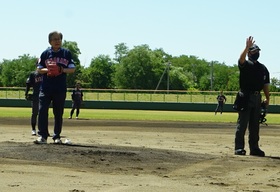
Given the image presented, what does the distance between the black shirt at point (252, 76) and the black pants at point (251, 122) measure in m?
0.17

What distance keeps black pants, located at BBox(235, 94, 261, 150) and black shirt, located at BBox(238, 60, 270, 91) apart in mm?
166

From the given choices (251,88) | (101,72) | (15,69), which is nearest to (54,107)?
(251,88)

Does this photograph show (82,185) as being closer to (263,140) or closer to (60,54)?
(60,54)

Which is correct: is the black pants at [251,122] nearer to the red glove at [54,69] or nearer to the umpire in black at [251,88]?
the umpire in black at [251,88]

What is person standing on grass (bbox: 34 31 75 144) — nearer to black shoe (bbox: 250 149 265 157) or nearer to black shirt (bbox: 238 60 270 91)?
black shirt (bbox: 238 60 270 91)

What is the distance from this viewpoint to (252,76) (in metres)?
12.0

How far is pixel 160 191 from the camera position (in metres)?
7.03

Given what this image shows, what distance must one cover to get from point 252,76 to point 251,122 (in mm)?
884

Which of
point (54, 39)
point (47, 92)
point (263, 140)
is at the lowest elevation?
point (263, 140)

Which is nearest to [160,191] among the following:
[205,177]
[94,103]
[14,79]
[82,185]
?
[82,185]

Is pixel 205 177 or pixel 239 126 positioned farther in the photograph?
pixel 239 126

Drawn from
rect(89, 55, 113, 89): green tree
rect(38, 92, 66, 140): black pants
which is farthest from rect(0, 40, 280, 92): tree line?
rect(38, 92, 66, 140): black pants

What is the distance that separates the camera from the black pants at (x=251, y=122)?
475 inches

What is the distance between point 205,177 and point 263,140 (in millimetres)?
8515
